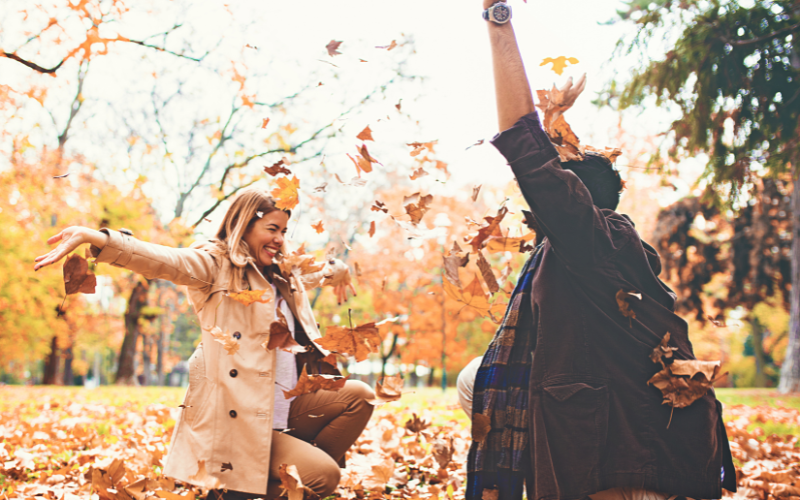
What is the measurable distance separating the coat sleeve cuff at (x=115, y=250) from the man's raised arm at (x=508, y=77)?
148cm

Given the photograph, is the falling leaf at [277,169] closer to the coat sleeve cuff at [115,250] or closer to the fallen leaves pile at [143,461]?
the coat sleeve cuff at [115,250]

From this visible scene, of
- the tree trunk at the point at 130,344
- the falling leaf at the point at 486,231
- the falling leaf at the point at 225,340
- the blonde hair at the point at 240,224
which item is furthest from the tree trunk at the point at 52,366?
the falling leaf at the point at 486,231

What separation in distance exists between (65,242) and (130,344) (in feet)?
47.3

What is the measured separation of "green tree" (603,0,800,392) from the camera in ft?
16.1

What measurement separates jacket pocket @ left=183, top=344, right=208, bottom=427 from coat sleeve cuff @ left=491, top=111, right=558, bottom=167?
5.34ft

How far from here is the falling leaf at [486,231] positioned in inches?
84.7

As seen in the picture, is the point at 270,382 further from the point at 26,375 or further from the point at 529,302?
the point at 26,375

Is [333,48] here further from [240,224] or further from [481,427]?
[481,427]

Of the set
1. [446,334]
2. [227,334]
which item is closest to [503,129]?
[227,334]

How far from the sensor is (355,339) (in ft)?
6.90

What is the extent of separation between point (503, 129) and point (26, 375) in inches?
2208

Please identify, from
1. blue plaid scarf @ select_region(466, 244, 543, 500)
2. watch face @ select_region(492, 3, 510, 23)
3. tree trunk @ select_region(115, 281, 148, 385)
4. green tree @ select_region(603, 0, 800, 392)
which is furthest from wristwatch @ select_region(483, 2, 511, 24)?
tree trunk @ select_region(115, 281, 148, 385)

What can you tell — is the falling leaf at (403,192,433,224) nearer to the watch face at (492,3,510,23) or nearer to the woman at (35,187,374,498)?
the woman at (35,187,374,498)

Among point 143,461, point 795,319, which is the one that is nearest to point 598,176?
point 143,461
